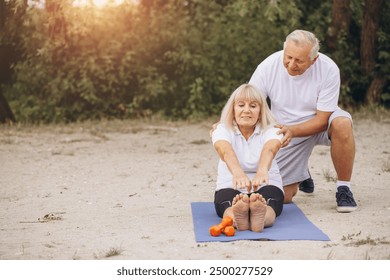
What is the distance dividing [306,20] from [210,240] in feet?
25.6

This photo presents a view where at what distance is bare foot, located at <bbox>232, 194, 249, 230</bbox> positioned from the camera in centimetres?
458

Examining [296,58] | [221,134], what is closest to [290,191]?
[221,134]

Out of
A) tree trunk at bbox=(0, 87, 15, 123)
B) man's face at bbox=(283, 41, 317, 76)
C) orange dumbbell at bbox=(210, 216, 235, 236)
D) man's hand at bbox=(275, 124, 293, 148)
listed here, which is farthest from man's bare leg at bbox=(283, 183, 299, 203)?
tree trunk at bbox=(0, 87, 15, 123)

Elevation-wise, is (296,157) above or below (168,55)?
below

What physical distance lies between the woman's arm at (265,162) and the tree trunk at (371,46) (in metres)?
6.89

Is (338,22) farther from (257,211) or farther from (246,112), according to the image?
(257,211)

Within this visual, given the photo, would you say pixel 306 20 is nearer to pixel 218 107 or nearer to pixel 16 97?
pixel 218 107

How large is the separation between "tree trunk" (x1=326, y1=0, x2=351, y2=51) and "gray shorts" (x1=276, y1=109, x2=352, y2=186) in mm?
6071

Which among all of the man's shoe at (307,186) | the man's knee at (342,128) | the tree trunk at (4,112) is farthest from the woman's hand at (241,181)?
the tree trunk at (4,112)

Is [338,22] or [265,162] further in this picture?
[338,22]

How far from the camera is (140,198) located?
5.96m

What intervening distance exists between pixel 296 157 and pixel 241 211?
4.05 feet

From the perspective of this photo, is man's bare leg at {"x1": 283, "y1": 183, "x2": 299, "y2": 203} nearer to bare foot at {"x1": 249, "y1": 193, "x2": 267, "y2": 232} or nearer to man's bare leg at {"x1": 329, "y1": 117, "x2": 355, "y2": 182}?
man's bare leg at {"x1": 329, "y1": 117, "x2": 355, "y2": 182}
